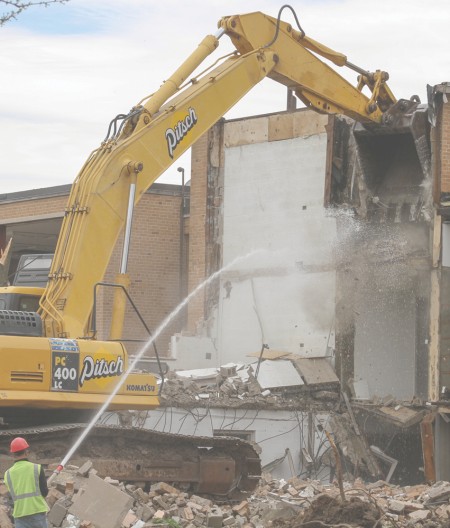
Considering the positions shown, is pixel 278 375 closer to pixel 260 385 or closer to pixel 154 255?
pixel 260 385

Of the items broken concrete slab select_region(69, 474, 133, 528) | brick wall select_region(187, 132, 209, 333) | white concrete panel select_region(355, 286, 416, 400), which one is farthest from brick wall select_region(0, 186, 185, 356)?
broken concrete slab select_region(69, 474, 133, 528)

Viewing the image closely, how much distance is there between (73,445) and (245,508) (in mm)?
2424

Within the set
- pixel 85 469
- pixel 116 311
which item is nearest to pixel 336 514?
pixel 85 469

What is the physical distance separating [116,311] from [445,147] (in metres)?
12.8

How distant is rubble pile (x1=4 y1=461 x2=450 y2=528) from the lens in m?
12.9

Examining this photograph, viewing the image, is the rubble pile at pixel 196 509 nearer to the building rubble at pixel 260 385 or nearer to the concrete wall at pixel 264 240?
the building rubble at pixel 260 385

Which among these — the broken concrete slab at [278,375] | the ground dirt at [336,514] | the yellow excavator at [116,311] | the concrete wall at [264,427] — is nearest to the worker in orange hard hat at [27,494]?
the yellow excavator at [116,311]

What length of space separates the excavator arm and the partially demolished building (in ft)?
→ 19.5

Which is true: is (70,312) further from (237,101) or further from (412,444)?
(412,444)

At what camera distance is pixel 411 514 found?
50.6ft

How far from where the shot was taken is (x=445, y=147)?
82.1ft

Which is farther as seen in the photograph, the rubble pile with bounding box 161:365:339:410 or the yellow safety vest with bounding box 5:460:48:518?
the rubble pile with bounding box 161:365:339:410

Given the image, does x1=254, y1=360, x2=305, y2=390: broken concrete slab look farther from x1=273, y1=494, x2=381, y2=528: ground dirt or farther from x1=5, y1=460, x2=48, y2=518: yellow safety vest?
x1=5, y1=460, x2=48, y2=518: yellow safety vest

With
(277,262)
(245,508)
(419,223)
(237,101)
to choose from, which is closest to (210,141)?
(277,262)
